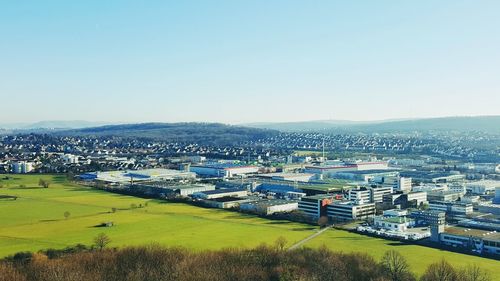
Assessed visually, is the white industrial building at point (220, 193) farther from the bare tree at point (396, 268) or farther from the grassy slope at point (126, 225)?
the bare tree at point (396, 268)

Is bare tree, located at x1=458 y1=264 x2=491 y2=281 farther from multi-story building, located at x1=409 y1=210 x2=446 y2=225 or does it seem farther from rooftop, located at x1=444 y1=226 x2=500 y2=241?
multi-story building, located at x1=409 y1=210 x2=446 y2=225

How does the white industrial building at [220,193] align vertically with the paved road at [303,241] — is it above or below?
above

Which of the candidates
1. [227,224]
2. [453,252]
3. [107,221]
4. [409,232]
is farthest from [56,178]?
[453,252]

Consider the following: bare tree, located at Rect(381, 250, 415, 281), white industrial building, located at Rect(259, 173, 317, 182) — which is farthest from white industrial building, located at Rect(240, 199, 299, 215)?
white industrial building, located at Rect(259, 173, 317, 182)

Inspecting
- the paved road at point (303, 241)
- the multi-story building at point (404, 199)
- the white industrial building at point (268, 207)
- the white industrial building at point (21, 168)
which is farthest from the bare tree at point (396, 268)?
the white industrial building at point (21, 168)

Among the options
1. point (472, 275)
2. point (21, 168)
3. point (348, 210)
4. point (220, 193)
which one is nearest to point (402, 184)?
point (348, 210)

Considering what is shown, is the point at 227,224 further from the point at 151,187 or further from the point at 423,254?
the point at 151,187

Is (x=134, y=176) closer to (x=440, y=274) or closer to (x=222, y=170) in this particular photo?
(x=222, y=170)
